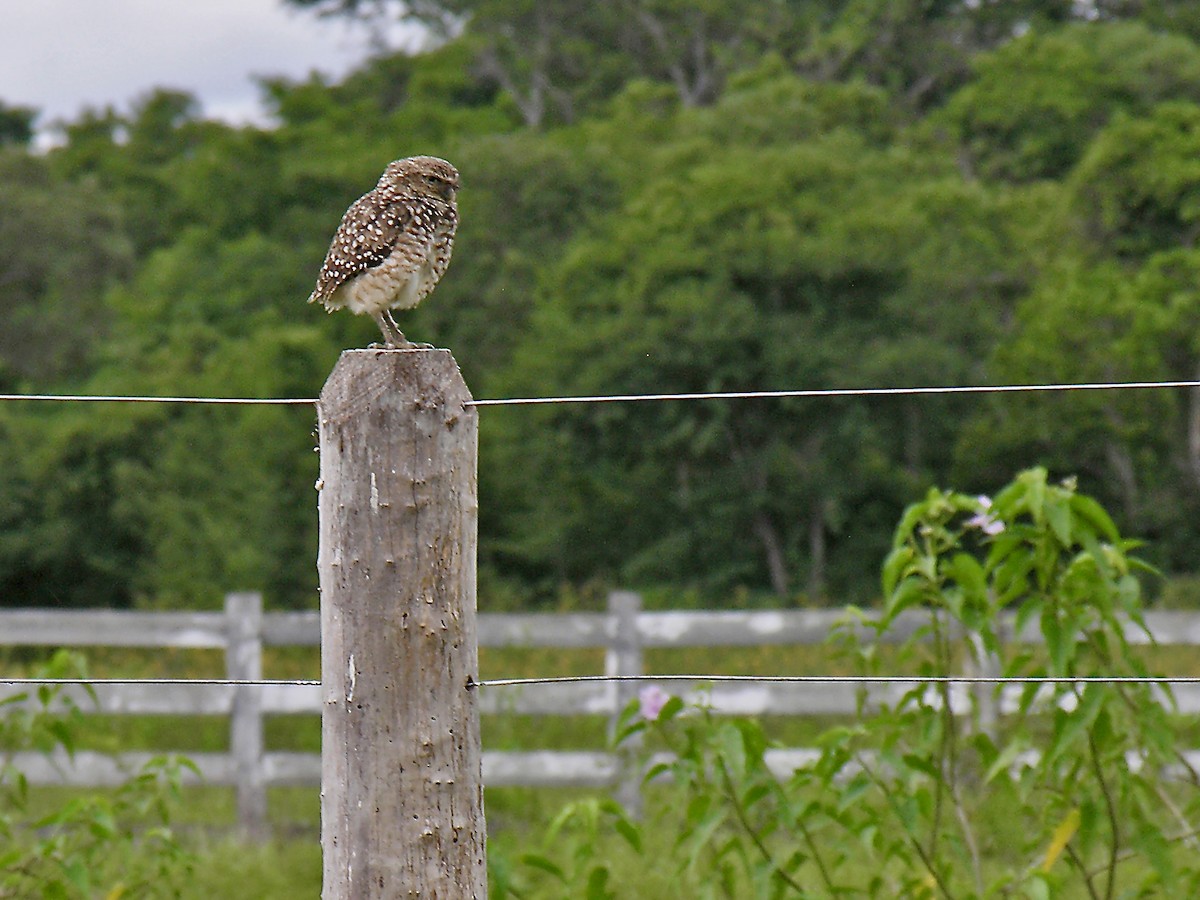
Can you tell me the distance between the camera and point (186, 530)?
16.8 meters

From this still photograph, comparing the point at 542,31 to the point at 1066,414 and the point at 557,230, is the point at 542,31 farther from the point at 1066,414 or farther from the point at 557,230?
the point at 1066,414

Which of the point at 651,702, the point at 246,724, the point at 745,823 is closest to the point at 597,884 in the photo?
the point at 745,823

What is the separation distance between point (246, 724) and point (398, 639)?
5.21 meters

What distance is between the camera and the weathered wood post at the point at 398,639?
2021mm

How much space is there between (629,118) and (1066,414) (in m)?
8.72

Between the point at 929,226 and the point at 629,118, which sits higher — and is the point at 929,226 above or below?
below

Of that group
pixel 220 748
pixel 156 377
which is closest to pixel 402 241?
pixel 220 748

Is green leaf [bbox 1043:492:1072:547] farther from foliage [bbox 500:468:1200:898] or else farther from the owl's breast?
the owl's breast

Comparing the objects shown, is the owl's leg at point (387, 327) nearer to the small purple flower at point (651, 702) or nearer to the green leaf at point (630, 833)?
the small purple flower at point (651, 702)

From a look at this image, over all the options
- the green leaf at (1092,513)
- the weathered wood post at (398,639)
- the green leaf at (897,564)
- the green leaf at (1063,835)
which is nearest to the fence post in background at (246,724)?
the green leaf at (897,564)

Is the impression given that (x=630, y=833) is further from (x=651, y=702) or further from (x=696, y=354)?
(x=696, y=354)

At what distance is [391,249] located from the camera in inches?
117

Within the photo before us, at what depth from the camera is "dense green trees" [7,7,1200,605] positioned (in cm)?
1703

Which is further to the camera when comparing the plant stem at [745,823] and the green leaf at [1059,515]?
the plant stem at [745,823]
